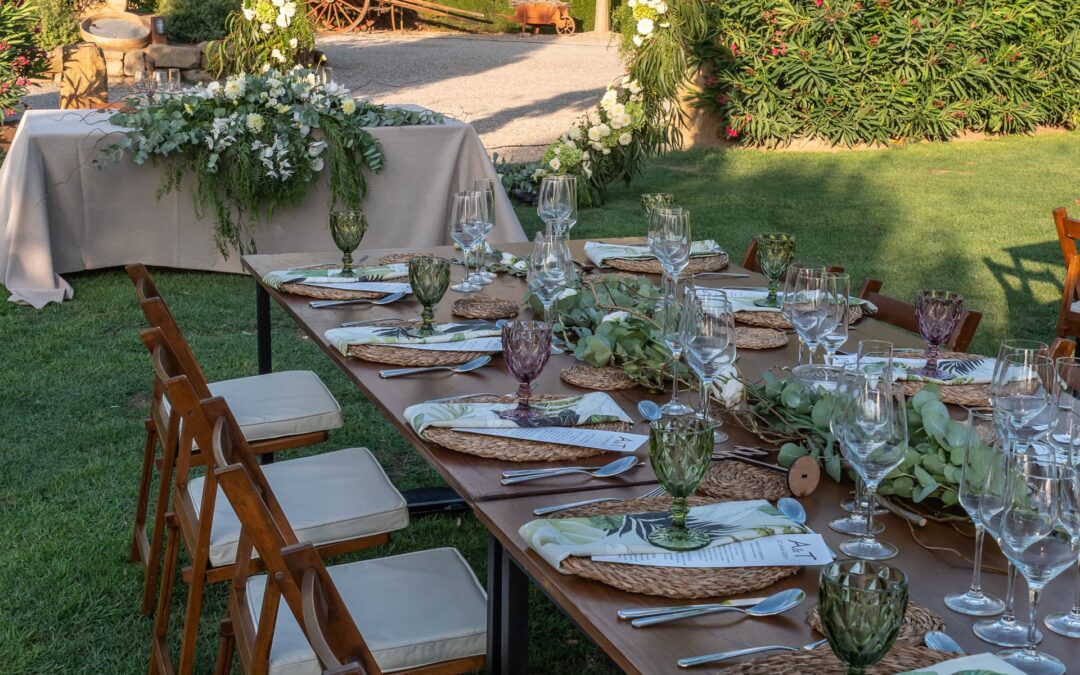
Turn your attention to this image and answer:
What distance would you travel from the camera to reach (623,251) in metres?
3.83

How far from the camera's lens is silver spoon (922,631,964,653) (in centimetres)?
143

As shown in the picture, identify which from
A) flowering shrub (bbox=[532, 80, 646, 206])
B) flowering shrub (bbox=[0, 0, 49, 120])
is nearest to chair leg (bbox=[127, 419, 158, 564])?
flowering shrub (bbox=[532, 80, 646, 206])

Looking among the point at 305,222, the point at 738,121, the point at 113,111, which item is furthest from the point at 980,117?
the point at 113,111

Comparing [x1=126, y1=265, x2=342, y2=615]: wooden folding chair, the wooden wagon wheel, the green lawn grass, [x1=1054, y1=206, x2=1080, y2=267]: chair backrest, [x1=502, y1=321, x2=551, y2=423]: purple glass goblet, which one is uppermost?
the wooden wagon wheel

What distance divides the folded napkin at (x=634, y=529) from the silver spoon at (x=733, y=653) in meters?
0.25

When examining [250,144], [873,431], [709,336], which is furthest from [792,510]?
[250,144]

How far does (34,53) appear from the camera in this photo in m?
9.11

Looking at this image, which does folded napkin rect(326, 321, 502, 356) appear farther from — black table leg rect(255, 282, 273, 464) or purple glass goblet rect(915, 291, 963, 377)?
black table leg rect(255, 282, 273, 464)

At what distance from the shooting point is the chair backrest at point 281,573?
146 centimetres

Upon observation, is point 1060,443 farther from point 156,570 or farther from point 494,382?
point 156,570

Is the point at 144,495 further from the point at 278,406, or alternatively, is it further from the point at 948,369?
the point at 948,369

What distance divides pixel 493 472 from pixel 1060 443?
0.99 meters

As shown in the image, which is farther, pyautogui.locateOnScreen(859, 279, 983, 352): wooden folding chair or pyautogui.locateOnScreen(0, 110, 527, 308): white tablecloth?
pyautogui.locateOnScreen(0, 110, 527, 308): white tablecloth

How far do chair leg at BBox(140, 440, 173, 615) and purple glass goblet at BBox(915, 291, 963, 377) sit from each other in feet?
6.01
